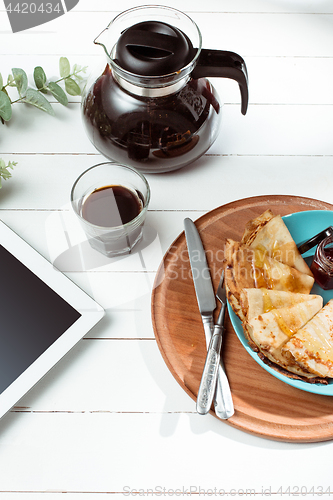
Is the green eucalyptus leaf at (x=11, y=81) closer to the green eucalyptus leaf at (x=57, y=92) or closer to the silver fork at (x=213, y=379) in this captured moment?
the green eucalyptus leaf at (x=57, y=92)

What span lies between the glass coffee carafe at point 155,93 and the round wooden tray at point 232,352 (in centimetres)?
18

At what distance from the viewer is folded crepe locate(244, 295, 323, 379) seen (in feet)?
2.50

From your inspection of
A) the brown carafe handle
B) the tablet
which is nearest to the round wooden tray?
the tablet

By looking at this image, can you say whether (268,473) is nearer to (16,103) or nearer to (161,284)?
(161,284)

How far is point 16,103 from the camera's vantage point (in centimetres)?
115

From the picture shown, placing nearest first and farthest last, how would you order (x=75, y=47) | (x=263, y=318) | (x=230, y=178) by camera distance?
(x=263, y=318) → (x=230, y=178) → (x=75, y=47)

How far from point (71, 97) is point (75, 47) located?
0.18m

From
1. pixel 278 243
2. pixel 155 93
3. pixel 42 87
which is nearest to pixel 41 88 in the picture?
pixel 42 87

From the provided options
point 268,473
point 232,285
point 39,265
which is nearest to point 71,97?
point 39,265

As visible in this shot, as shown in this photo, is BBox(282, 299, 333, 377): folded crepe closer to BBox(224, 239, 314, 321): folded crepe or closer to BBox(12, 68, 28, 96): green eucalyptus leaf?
BBox(224, 239, 314, 321): folded crepe

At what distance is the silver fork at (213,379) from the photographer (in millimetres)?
795

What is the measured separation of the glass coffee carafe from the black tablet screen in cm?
33

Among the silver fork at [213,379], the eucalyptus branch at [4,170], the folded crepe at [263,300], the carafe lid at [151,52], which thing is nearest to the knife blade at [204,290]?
the silver fork at [213,379]

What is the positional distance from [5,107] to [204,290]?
0.65m
